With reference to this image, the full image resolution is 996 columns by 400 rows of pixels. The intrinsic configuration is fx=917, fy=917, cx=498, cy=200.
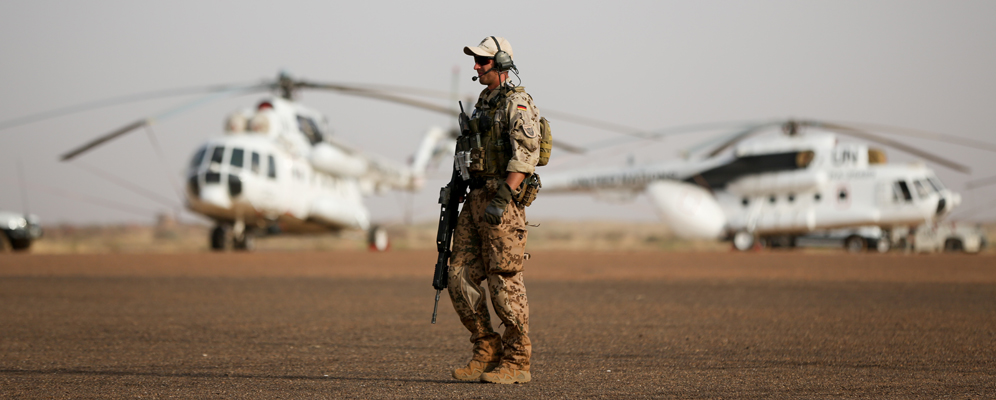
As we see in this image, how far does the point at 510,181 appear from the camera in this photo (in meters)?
4.41

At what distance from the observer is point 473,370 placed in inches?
180

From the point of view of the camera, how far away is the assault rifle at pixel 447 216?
4676 millimetres

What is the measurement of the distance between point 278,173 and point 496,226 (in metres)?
17.8

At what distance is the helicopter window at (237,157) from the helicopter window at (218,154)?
221 mm

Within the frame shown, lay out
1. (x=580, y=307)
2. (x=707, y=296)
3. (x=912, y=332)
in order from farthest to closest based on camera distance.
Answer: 1. (x=707, y=296)
2. (x=580, y=307)
3. (x=912, y=332)

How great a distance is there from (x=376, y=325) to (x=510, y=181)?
131 inches

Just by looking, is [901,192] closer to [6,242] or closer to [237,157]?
[237,157]

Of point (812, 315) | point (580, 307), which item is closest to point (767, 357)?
point (812, 315)

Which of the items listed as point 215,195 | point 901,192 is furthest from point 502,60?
point 901,192

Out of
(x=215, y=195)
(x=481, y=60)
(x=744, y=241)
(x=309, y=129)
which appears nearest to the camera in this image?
(x=481, y=60)

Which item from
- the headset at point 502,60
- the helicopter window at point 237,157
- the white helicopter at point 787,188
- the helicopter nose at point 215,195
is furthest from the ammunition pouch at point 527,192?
the white helicopter at point 787,188

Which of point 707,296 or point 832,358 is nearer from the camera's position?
point 832,358

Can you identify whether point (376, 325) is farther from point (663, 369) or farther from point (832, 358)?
point (832, 358)

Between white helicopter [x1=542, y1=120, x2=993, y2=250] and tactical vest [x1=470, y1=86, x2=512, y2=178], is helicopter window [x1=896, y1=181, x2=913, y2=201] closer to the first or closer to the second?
white helicopter [x1=542, y1=120, x2=993, y2=250]
